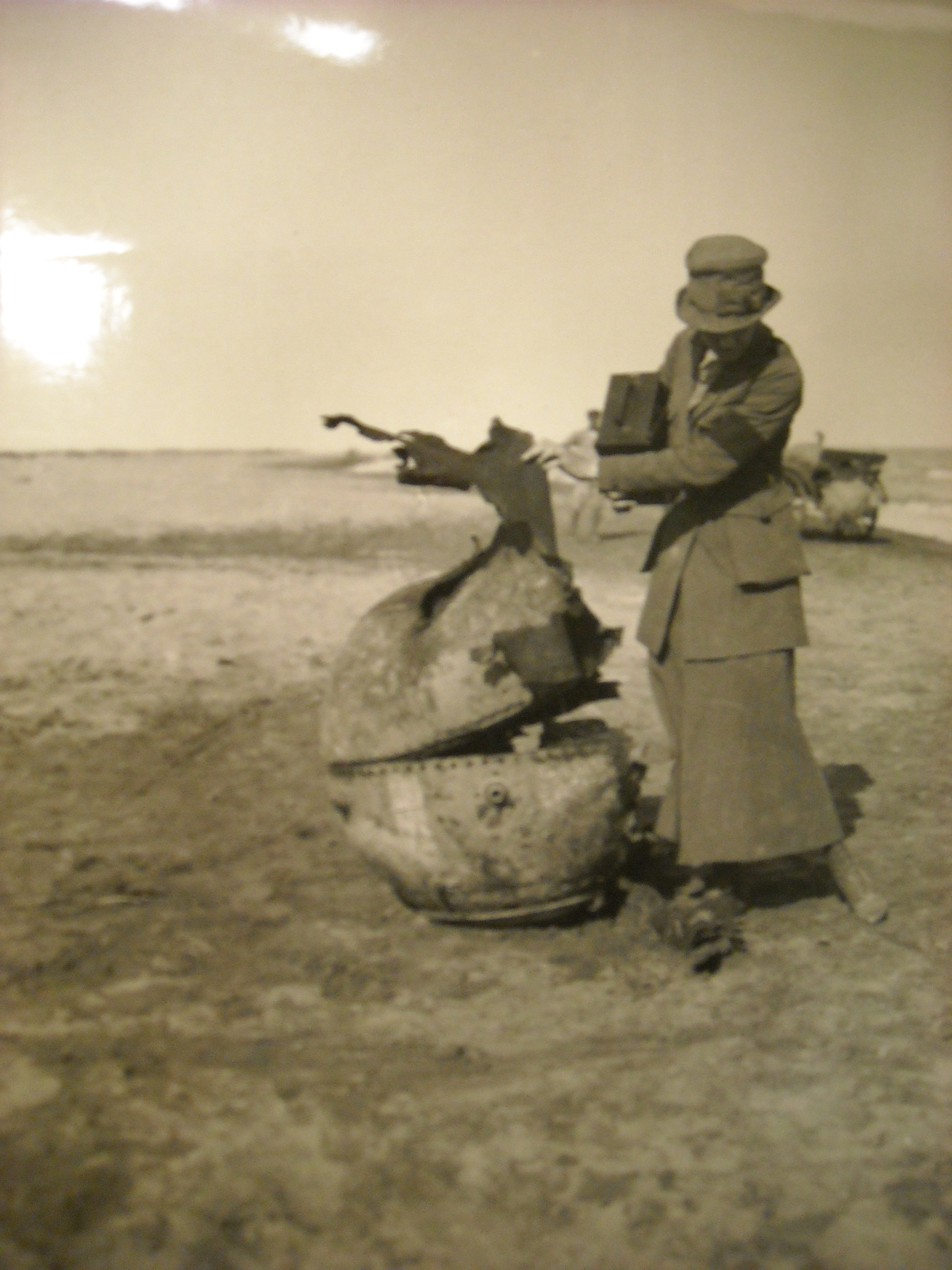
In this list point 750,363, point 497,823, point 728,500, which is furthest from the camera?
point 728,500

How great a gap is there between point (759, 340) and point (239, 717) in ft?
10.9

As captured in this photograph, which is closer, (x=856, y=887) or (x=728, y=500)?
(x=728, y=500)

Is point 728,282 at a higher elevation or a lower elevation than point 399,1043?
higher

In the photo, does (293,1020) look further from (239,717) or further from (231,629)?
(231,629)

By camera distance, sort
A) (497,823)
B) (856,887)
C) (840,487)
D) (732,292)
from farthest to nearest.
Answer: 1. (840,487)
2. (856,887)
3. (732,292)
4. (497,823)

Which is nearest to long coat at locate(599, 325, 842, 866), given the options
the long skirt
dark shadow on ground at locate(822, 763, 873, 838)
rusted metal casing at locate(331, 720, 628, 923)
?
the long skirt

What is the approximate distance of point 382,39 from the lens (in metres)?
5.30

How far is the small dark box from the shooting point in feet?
11.6

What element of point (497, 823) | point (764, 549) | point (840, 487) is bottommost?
point (497, 823)

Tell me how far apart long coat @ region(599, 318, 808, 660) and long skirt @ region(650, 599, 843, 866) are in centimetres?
10

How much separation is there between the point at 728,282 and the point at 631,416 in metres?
0.48

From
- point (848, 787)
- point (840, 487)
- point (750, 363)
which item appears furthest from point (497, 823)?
point (840, 487)

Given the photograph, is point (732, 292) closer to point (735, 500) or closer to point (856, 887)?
point (735, 500)

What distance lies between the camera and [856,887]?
3.73m
